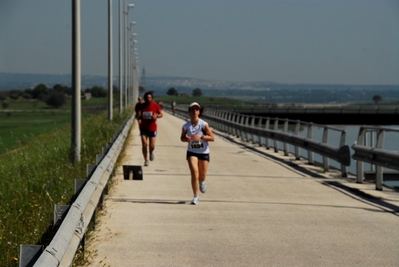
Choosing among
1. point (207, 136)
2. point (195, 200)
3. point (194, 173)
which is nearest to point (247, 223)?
point (195, 200)

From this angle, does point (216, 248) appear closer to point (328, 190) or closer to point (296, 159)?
point (328, 190)

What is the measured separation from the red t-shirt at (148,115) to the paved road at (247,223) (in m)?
2.11

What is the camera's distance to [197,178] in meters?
13.9

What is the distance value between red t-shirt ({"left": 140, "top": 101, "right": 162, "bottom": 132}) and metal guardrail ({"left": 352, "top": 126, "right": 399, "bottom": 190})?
18.2ft

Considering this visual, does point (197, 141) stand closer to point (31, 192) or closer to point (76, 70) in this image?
point (31, 192)

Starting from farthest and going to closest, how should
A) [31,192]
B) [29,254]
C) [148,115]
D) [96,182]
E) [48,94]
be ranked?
[48,94] < [148,115] < [31,192] < [96,182] < [29,254]

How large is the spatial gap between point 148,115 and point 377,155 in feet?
22.6

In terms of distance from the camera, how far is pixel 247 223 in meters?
11.8

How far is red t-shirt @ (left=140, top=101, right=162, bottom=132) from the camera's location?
21.2 m

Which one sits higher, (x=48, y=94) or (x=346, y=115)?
(x=48, y=94)

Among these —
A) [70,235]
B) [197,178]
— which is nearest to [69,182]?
[197,178]

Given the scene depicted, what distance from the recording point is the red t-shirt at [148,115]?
21.2m

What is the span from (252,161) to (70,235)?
1738 centimetres

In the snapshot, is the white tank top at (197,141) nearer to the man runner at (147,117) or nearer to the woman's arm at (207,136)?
the woman's arm at (207,136)
